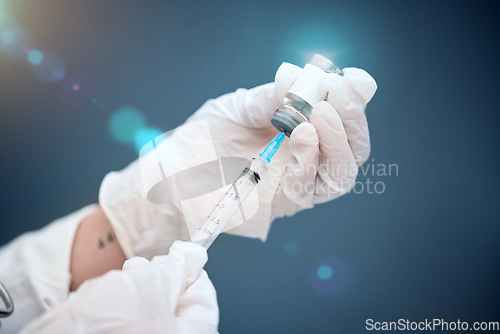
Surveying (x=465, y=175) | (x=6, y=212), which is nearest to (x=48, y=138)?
(x=6, y=212)

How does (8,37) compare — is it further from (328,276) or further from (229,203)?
(328,276)

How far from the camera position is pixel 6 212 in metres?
1.41

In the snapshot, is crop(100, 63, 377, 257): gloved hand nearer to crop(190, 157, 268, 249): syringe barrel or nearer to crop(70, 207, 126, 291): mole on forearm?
crop(70, 207, 126, 291): mole on forearm

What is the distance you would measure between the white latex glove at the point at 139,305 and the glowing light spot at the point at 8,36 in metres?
1.24

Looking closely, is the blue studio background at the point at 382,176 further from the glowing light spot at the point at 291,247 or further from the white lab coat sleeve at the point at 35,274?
the white lab coat sleeve at the point at 35,274

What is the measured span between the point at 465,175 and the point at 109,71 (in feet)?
4.71

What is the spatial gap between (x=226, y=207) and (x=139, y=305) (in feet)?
1.20

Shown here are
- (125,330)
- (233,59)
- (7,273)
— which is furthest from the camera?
(233,59)

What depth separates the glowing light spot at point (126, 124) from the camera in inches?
53.8

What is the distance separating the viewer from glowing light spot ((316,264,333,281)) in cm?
118

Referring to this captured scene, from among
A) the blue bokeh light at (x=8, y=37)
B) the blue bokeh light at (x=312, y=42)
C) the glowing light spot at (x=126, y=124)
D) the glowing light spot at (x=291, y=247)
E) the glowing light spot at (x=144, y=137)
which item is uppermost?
the blue bokeh light at (x=8, y=37)

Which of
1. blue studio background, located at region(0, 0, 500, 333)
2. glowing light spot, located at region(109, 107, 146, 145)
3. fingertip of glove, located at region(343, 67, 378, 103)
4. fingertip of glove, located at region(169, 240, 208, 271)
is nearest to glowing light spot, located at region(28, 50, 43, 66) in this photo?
glowing light spot, located at region(109, 107, 146, 145)

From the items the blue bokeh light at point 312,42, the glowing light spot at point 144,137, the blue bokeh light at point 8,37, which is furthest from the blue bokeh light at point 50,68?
the blue bokeh light at point 312,42

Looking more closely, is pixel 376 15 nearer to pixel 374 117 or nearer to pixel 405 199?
pixel 374 117
